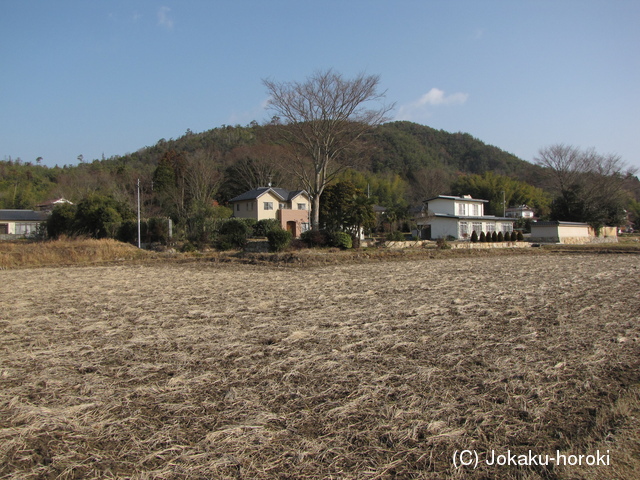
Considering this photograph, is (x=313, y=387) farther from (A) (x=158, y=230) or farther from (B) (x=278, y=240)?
(A) (x=158, y=230)

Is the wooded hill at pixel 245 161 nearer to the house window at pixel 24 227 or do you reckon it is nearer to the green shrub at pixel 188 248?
the house window at pixel 24 227

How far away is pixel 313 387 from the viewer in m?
3.24

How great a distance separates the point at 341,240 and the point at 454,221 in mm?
17035

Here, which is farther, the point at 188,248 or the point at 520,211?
the point at 520,211

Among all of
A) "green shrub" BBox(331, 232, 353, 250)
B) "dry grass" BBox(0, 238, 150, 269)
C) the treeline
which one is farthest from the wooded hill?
"dry grass" BBox(0, 238, 150, 269)

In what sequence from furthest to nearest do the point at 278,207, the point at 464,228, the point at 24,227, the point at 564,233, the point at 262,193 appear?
the point at 24,227
the point at 564,233
the point at 278,207
the point at 464,228
the point at 262,193

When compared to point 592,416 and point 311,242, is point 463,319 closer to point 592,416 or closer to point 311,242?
point 592,416

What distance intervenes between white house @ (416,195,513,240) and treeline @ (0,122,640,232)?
2.11 metres

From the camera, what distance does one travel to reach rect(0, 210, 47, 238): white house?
1544 inches

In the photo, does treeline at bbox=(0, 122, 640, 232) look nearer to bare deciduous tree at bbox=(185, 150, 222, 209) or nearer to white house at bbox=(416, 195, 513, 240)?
bare deciduous tree at bbox=(185, 150, 222, 209)

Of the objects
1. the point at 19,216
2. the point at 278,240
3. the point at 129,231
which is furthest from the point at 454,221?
the point at 19,216

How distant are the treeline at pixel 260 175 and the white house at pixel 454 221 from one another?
83.0 inches

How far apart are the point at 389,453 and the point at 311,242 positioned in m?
16.1

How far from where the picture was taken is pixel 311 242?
18.4 meters
